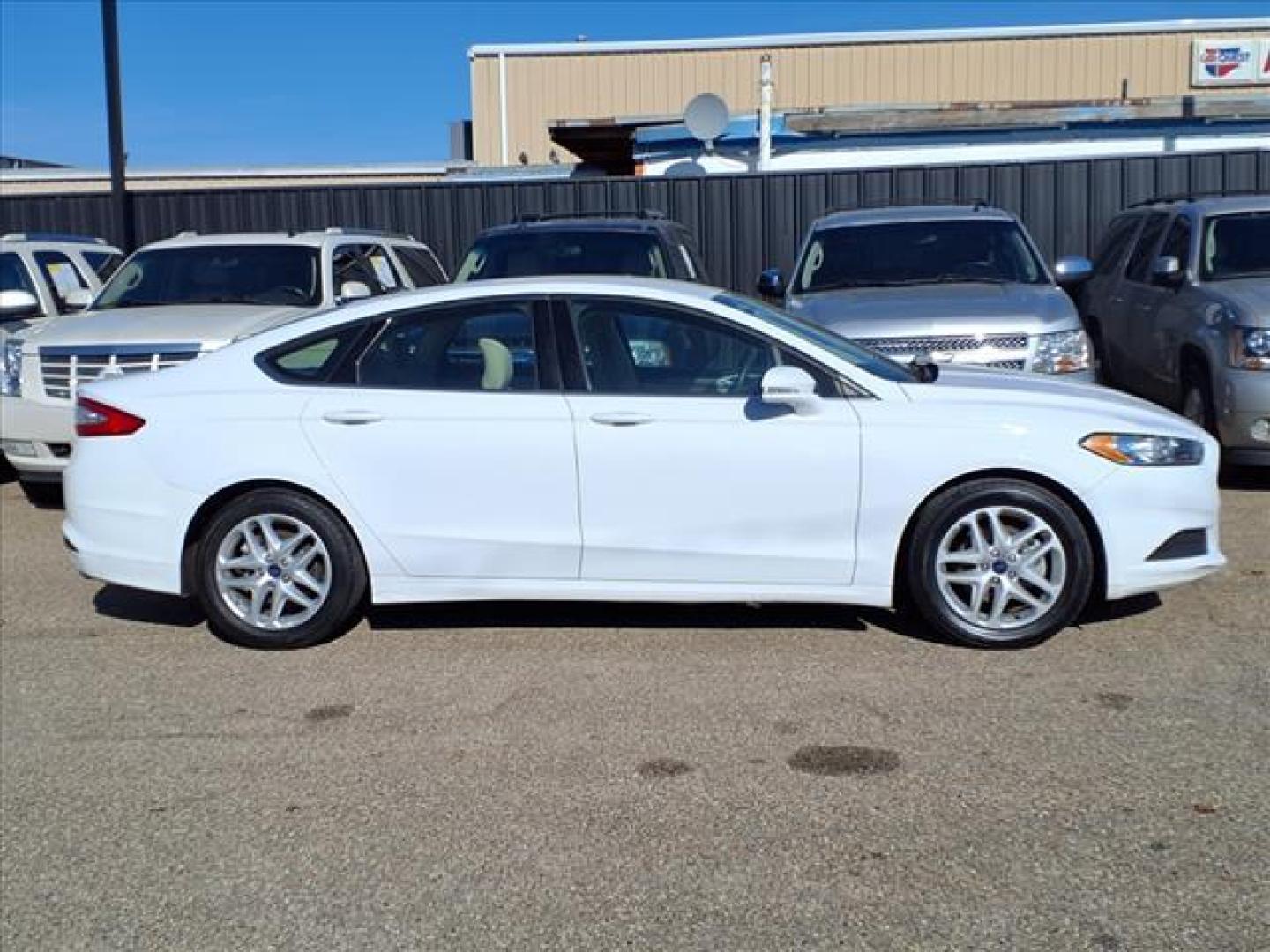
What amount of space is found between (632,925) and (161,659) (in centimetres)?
323

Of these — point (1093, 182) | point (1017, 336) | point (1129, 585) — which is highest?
point (1093, 182)

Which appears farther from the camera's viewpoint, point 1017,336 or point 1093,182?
point 1093,182

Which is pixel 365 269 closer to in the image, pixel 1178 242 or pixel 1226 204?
pixel 1178 242

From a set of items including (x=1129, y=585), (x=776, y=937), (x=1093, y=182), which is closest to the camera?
(x=776, y=937)

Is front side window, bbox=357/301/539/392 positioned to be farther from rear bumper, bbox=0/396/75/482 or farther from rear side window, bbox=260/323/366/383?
rear bumper, bbox=0/396/75/482

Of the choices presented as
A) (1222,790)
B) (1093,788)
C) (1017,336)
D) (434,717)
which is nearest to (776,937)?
(1093,788)

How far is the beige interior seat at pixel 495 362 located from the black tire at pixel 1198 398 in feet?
16.2

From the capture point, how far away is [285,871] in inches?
162

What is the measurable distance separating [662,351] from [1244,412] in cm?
434

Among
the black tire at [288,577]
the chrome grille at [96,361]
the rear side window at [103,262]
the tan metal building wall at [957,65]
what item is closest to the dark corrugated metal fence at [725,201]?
the rear side window at [103,262]

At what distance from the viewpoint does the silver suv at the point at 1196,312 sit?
874 cm

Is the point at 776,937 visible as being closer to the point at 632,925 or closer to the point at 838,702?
the point at 632,925

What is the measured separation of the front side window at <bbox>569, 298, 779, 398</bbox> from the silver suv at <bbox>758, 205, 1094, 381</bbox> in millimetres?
2212

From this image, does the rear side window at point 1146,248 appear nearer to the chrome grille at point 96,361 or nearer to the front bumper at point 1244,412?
the front bumper at point 1244,412
